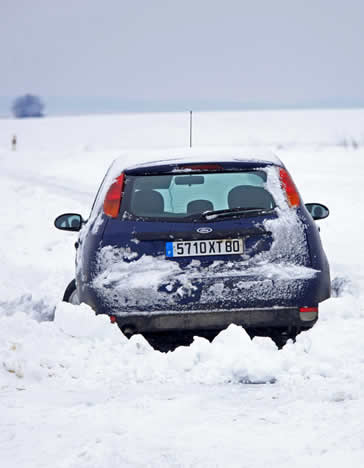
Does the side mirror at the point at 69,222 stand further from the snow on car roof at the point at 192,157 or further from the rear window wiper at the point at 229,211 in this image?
the rear window wiper at the point at 229,211

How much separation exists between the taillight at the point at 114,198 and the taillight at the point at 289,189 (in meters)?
1.09

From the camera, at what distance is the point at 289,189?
17.5 feet

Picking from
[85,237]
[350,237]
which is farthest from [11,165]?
[85,237]

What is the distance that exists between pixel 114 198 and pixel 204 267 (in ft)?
2.65

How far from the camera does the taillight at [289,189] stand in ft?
17.5

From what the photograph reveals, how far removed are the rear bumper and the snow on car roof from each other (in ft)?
3.42

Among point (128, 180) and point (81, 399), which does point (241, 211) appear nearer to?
point (128, 180)

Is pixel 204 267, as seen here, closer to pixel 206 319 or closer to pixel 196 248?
pixel 196 248

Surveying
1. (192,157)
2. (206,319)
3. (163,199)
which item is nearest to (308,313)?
(206,319)

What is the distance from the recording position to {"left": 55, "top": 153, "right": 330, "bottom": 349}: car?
499 cm

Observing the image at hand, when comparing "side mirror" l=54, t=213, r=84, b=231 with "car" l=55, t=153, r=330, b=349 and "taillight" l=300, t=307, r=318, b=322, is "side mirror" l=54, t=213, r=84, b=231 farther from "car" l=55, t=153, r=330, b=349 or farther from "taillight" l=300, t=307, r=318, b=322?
"taillight" l=300, t=307, r=318, b=322

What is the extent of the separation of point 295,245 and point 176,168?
37.1 inches

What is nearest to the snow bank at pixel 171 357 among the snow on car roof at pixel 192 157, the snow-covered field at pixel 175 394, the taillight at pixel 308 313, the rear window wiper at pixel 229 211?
the snow-covered field at pixel 175 394

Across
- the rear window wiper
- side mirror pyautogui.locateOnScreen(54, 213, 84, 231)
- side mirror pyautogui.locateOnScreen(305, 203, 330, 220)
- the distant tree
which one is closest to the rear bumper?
the rear window wiper
